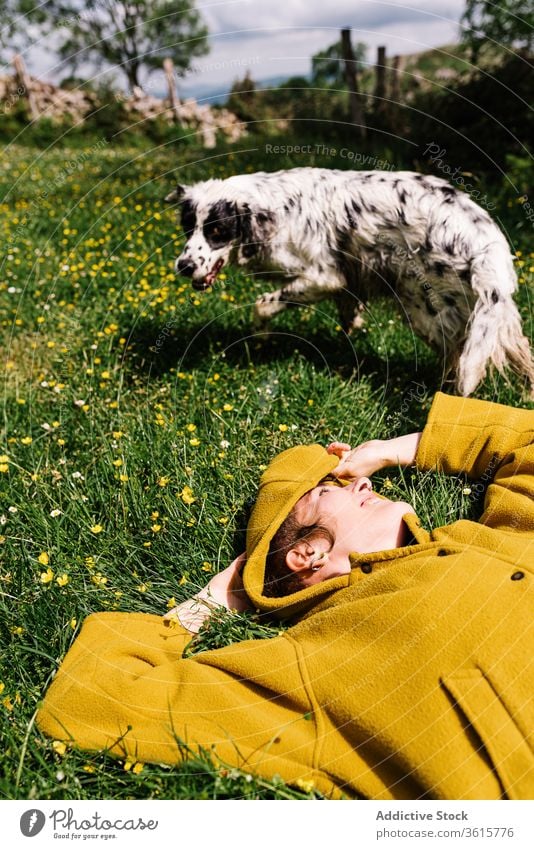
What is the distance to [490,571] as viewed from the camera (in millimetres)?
2594

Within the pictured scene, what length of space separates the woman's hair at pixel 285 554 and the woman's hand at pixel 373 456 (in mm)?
550

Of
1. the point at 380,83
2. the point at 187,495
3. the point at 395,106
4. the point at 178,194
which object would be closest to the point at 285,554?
the point at 187,495

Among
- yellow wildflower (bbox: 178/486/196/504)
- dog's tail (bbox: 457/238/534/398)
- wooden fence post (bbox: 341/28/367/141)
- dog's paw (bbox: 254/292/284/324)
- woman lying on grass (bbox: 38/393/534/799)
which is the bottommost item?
woman lying on grass (bbox: 38/393/534/799)

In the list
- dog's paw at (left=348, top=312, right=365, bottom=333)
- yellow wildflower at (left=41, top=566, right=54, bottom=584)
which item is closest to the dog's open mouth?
dog's paw at (left=348, top=312, right=365, bottom=333)

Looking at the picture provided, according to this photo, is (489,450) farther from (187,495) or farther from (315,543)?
(187,495)

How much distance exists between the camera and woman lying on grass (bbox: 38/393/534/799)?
7.55 ft

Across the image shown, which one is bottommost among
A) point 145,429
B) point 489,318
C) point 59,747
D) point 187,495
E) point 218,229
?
point 59,747

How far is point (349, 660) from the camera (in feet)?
8.44

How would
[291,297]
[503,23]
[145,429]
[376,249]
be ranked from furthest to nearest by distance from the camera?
[503,23] < [291,297] < [376,249] < [145,429]

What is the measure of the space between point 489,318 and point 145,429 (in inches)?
90.4

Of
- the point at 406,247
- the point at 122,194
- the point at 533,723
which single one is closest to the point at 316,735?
the point at 533,723

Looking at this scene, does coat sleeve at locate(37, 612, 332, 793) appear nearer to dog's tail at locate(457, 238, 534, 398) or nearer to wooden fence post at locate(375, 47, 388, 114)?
dog's tail at locate(457, 238, 534, 398)

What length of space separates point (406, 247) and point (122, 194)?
5046 millimetres
